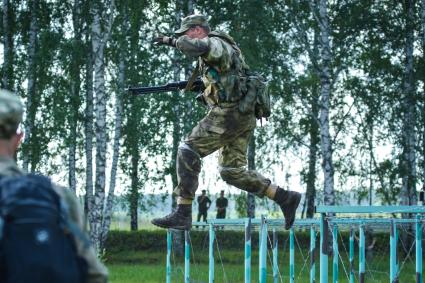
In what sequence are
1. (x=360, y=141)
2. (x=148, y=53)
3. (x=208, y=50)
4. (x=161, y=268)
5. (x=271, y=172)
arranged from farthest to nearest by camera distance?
(x=271, y=172) → (x=360, y=141) → (x=148, y=53) → (x=161, y=268) → (x=208, y=50)

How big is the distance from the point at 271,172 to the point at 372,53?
7816 mm

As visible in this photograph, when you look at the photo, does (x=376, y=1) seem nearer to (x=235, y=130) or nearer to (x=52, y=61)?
(x=52, y=61)

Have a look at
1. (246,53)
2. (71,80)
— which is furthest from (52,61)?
(246,53)

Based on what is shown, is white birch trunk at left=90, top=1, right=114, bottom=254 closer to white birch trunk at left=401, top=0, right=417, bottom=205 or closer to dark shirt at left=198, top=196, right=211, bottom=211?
dark shirt at left=198, top=196, right=211, bottom=211

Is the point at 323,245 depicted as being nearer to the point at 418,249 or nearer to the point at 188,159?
the point at 188,159

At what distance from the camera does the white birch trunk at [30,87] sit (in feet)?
77.0

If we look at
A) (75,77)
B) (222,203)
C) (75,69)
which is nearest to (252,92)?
(75,69)

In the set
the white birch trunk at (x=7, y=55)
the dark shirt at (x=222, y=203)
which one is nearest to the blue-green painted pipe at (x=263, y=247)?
the white birch trunk at (x=7, y=55)

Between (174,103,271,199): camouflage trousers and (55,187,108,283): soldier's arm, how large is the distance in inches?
166

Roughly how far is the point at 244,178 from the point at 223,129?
442mm

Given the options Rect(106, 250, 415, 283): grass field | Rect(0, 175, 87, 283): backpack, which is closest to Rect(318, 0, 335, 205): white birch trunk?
Rect(106, 250, 415, 283): grass field

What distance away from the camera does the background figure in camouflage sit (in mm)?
6824

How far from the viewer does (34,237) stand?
252 cm

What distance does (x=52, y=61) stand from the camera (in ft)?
78.9
